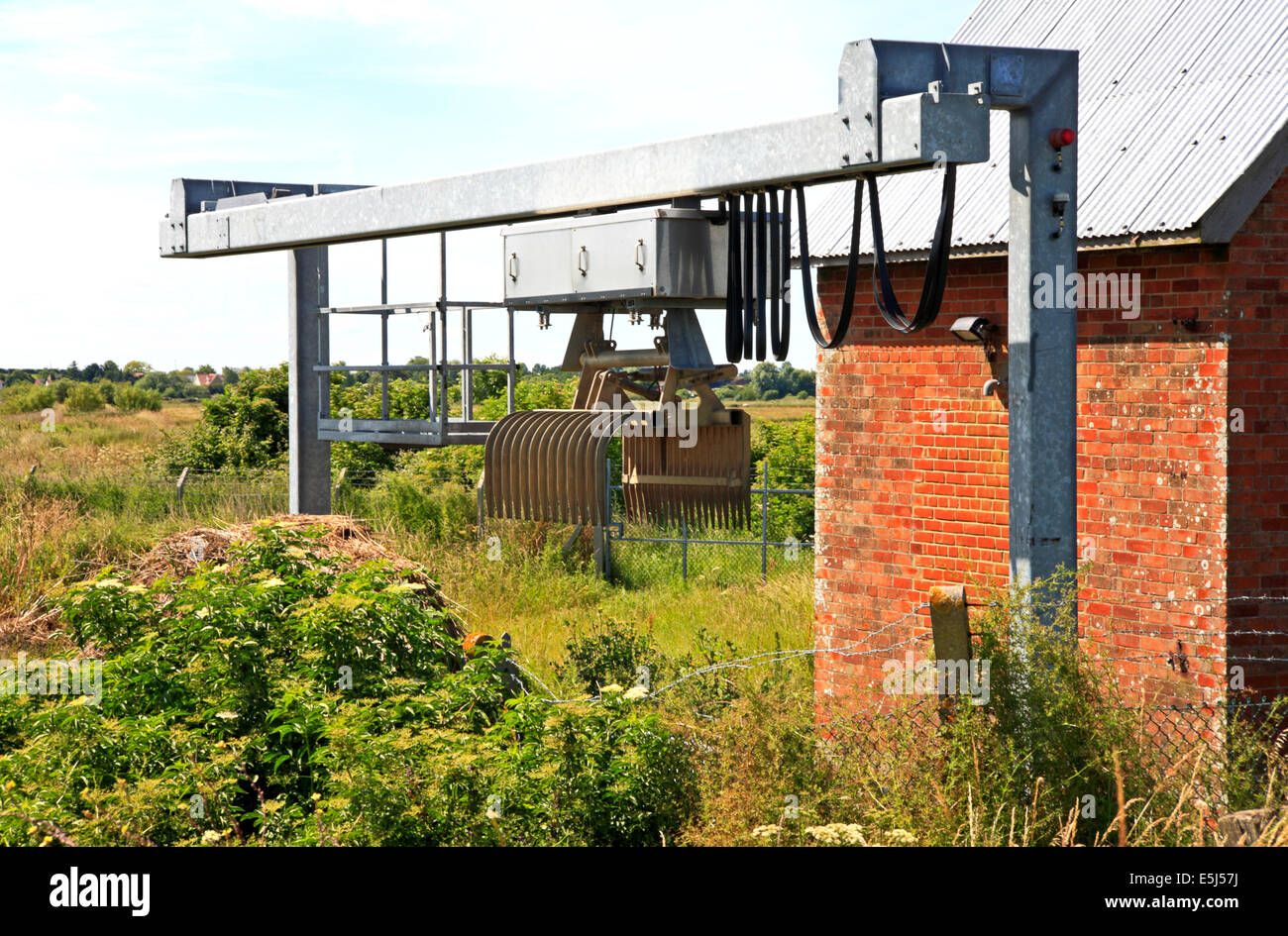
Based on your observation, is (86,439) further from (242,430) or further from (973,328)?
(973,328)

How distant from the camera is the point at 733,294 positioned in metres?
4.49

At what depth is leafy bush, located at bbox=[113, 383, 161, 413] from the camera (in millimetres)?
67188

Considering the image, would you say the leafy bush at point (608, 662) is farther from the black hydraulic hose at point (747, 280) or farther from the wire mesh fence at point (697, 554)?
the wire mesh fence at point (697, 554)

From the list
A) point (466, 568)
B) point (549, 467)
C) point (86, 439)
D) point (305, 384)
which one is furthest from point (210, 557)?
point (86, 439)

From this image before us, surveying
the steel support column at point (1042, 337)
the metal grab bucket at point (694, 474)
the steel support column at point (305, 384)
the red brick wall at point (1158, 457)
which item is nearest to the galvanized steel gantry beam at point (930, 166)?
the steel support column at point (1042, 337)

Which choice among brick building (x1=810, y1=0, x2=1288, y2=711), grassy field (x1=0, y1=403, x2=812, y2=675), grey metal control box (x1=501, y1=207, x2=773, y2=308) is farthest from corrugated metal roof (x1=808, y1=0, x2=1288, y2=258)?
grassy field (x1=0, y1=403, x2=812, y2=675)

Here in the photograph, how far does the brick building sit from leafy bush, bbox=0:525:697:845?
183cm

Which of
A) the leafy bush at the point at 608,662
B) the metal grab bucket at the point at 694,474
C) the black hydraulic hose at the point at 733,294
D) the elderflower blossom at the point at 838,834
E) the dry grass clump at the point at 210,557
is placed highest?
the black hydraulic hose at the point at 733,294

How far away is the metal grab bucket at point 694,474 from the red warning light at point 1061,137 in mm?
2011

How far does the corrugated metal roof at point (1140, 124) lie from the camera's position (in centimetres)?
710

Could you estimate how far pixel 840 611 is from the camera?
924 cm

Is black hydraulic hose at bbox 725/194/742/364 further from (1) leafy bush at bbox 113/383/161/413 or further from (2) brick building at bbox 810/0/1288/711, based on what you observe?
(1) leafy bush at bbox 113/383/161/413
